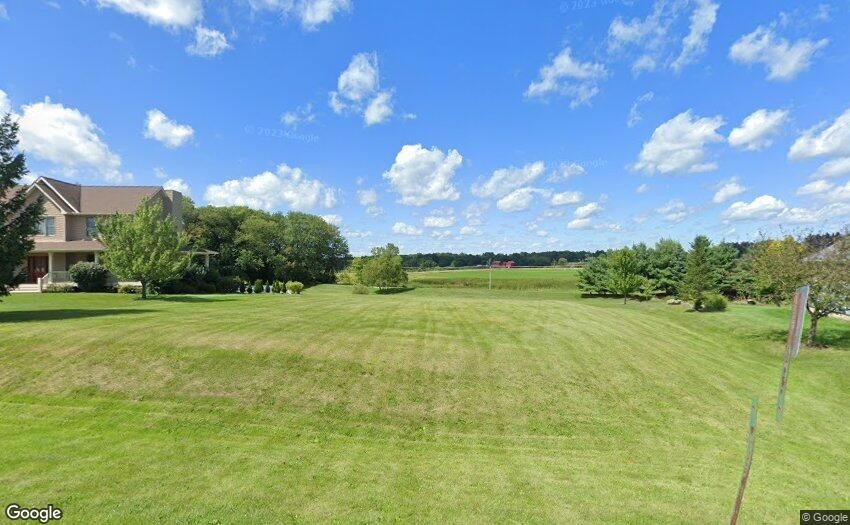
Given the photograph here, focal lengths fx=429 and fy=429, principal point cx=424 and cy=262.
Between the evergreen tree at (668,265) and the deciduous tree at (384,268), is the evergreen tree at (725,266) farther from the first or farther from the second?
the deciduous tree at (384,268)

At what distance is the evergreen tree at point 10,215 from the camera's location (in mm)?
18312

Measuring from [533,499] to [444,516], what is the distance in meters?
A: 1.68

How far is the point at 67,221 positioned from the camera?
38.2m

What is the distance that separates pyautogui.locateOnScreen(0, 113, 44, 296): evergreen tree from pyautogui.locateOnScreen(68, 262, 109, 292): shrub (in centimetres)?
1579

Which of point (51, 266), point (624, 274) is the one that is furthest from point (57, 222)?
point (624, 274)

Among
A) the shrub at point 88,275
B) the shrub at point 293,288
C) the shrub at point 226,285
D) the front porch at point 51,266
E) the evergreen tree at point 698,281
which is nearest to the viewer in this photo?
the shrub at point 88,275

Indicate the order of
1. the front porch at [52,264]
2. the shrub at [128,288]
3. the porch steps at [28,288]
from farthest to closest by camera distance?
the front porch at [52,264] → the porch steps at [28,288] → the shrub at [128,288]

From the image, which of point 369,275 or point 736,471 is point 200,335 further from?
point 369,275

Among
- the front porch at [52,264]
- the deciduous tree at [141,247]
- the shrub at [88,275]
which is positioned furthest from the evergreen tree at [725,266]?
the front porch at [52,264]

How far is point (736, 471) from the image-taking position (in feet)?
29.8

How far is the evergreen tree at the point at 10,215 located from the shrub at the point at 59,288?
16.0 metres

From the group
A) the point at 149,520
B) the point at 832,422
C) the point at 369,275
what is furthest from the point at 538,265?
the point at 149,520

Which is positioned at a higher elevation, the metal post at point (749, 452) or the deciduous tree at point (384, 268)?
the deciduous tree at point (384, 268)

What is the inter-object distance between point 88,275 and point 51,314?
17.6 m
